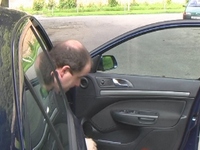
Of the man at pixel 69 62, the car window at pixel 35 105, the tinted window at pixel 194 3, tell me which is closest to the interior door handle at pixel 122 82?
the man at pixel 69 62

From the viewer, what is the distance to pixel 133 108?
3635 mm

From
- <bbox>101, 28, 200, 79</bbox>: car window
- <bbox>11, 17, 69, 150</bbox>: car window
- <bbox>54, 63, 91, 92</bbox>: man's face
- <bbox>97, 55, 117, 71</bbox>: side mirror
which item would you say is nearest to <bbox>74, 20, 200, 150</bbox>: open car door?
<bbox>97, 55, 117, 71</bbox>: side mirror

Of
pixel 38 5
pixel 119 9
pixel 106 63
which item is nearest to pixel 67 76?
pixel 106 63

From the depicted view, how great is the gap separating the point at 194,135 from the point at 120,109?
1.37 m

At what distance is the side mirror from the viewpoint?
3654 mm

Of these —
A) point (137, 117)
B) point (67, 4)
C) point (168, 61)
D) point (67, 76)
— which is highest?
point (67, 76)

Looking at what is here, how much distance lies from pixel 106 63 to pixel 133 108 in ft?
1.37

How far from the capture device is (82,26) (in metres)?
21.3

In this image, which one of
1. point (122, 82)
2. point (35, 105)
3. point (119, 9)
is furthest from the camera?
point (119, 9)

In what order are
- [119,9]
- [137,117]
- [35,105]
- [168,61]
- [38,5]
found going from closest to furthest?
[35,105] → [137,117] → [168,61] → [38,5] → [119,9]

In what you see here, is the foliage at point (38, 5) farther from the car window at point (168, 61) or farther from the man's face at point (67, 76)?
the man's face at point (67, 76)

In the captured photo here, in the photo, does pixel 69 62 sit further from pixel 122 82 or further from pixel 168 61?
pixel 168 61

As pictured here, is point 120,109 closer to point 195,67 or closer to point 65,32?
point 195,67

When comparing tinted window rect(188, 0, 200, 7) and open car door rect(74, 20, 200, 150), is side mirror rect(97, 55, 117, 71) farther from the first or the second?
tinted window rect(188, 0, 200, 7)
